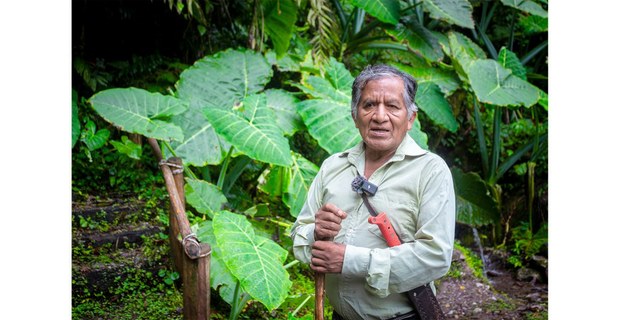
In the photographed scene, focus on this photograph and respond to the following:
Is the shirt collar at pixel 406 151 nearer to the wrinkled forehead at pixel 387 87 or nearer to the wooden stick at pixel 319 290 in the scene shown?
the wrinkled forehead at pixel 387 87

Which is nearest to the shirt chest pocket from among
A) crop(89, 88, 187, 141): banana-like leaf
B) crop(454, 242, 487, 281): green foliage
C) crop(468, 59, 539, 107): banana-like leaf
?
crop(89, 88, 187, 141): banana-like leaf

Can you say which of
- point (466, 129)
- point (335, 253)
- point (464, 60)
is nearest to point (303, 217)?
point (335, 253)

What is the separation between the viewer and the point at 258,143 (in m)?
3.13

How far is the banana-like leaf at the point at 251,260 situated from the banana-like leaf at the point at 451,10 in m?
2.80

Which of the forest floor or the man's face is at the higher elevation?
the man's face

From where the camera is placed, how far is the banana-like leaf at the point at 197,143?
11.5 ft

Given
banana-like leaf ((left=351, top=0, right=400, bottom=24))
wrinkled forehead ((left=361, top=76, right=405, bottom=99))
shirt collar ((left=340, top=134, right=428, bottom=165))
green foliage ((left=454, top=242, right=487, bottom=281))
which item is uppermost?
banana-like leaf ((left=351, top=0, right=400, bottom=24))

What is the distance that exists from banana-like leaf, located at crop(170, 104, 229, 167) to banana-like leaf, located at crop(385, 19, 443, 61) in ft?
6.43

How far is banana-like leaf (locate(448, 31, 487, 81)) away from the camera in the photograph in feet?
15.1

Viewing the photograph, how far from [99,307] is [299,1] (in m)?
2.31

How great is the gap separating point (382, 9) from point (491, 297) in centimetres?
224

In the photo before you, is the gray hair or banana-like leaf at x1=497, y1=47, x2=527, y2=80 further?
banana-like leaf at x1=497, y1=47, x2=527, y2=80

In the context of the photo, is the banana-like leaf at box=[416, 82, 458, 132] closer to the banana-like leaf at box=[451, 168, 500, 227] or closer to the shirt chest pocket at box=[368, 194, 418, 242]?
the banana-like leaf at box=[451, 168, 500, 227]

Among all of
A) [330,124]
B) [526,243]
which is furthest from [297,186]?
[526,243]
